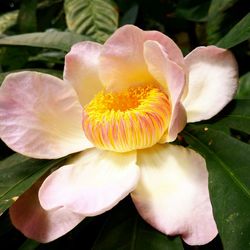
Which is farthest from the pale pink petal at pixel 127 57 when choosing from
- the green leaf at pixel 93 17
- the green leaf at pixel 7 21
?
the green leaf at pixel 7 21

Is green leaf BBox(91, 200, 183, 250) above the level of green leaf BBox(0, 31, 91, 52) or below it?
below

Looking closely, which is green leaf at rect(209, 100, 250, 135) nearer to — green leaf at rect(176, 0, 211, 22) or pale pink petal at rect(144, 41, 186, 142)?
pale pink petal at rect(144, 41, 186, 142)

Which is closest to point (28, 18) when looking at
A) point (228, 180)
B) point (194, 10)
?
point (194, 10)

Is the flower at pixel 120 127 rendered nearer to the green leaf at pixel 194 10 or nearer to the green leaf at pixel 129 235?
the green leaf at pixel 129 235

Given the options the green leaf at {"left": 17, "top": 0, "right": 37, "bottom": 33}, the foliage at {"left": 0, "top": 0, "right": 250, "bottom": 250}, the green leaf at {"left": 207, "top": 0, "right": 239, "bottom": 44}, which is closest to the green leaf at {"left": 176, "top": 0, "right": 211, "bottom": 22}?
the foliage at {"left": 0, "top": 0, "right": 250, "bottom": 250}

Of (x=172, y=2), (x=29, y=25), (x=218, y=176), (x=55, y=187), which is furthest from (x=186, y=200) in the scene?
(x=172, y=2)

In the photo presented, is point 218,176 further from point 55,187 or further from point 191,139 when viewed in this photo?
point 55,187

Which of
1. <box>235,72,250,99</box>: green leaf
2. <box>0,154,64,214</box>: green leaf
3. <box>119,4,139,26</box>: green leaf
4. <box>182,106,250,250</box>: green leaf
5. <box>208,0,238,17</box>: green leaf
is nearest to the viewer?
<box>182,106,250,250</box>: green leaf
